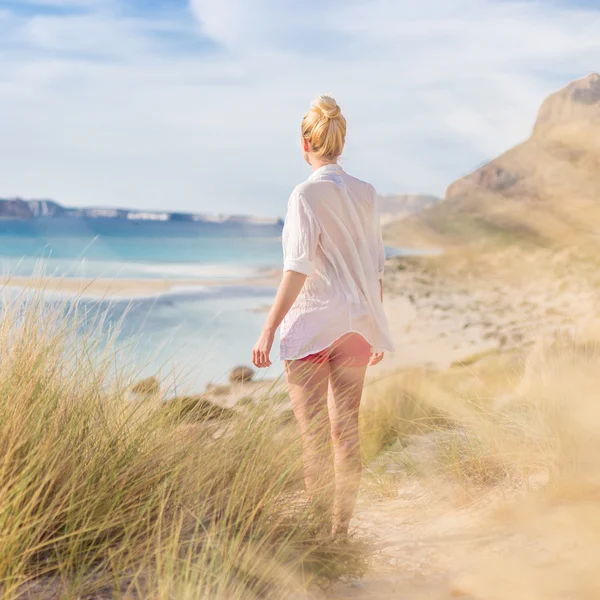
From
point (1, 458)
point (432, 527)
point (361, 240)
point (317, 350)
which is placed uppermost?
point (361, 240)

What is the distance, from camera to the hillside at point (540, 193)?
22031 mm

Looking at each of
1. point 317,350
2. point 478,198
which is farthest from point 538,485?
point 478,198

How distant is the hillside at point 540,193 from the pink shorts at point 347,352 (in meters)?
16.5

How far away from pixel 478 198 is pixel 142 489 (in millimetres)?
31546

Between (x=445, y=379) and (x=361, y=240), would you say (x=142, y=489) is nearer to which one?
(x=361, y=240)

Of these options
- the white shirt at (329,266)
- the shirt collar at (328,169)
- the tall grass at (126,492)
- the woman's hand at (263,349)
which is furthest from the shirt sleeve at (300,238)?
the tall grass at (126,492)

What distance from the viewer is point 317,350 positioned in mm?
2834

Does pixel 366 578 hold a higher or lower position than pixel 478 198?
lower

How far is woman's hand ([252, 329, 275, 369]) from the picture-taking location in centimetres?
275

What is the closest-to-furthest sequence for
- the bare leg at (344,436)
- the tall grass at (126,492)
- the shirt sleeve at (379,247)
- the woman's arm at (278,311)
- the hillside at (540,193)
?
the tall grass at (126,492) → the woman's arm at (278,311) → the bare leg at (344,436) → the shirt sleeve at (379,247) → the hillside at (540,193)

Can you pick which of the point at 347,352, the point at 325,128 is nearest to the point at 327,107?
the point at 325,128

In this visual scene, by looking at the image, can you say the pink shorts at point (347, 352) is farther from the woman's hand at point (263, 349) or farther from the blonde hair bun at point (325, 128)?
the blonde hair bun at point (325, 128)

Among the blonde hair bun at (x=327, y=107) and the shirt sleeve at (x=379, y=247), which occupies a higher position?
the blonde hair bun at (x=327, y=107)

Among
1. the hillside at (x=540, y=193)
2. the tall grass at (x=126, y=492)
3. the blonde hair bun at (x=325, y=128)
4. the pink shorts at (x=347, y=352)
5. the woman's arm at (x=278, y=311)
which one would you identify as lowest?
the tall grass at (x=126, y=492)
